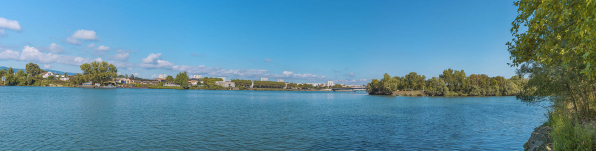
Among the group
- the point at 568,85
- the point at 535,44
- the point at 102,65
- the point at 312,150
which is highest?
the point at 102,65

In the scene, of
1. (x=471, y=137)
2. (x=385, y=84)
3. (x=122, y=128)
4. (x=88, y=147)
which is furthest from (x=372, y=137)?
(x=385, y=84)

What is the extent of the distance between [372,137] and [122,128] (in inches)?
790

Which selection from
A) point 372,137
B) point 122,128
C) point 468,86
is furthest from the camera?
point 468,86

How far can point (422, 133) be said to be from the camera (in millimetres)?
23188

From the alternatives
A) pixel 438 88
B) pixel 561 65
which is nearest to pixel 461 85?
pixel 438 88

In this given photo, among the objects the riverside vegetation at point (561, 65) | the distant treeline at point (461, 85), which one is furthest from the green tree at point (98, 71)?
the riverside vegetation at point (561, 65)

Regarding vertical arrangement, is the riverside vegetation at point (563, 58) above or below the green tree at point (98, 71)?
below

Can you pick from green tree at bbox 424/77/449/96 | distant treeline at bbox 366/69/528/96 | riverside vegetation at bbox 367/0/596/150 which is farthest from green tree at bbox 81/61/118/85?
riverside vegetation at bbox 367/0/596/150

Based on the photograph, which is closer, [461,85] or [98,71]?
[461,85]

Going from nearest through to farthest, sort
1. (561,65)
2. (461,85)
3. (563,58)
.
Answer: (563,58), (561,65), (461,85)

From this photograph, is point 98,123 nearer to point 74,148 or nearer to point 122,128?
point 122,128

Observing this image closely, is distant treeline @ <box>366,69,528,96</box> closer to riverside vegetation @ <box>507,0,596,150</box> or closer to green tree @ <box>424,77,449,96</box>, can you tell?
green tree @ <box>424,77,449,96</box>

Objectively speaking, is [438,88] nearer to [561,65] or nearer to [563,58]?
[561,65]

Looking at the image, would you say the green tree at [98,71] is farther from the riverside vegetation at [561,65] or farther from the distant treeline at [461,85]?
the riverside vegetation at [561,65]
